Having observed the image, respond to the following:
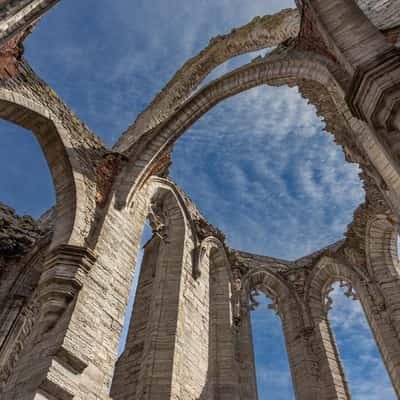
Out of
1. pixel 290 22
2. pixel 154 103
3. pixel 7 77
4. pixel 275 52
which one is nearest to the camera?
pixel 7 77

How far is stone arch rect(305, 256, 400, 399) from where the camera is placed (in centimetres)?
686

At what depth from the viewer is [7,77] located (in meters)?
4.77

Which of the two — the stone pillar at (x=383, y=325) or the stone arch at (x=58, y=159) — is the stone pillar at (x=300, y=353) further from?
the stone arch at (x=58, y=159)

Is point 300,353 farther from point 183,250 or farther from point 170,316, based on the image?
point 170,316

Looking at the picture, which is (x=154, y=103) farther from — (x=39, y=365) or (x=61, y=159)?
(x=39, y=365)

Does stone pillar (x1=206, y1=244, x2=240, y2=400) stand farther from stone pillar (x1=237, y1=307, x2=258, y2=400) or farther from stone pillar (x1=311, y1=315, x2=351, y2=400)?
stone pillar (x1=311, y1=315, x2=351, y2=400)

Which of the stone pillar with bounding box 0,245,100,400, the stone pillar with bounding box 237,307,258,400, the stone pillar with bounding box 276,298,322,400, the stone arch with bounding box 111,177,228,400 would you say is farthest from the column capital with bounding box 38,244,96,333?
the stone pillar with bounding box 276,298,322,400

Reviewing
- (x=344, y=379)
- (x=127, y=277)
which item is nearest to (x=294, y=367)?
(x=344, y=379)

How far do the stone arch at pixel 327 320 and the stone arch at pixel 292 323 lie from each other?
0.24m

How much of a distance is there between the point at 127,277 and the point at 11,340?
13.5 feet

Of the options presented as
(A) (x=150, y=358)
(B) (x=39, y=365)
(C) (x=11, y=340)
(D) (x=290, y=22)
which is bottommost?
(B) (x=39, y=365)

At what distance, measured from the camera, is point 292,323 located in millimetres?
8328

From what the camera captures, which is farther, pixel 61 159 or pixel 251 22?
pixel 251 22

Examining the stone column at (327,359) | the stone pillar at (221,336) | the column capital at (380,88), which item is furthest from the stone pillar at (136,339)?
the column capital at (380,88)
